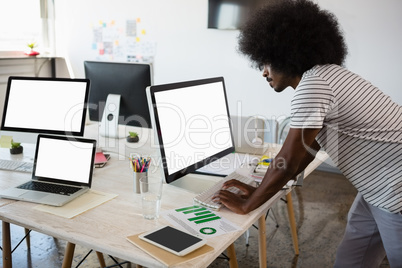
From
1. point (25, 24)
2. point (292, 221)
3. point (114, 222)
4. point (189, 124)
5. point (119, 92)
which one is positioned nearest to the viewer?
point (114, 222)

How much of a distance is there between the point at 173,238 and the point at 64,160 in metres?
0.65

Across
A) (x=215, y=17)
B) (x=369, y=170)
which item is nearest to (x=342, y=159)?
(x=369, y=170)

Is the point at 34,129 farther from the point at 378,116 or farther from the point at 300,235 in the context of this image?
the point at 300,235

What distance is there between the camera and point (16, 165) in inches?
72.2

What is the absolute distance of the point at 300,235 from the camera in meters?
2.77

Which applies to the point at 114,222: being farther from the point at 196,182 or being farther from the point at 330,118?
the point at 330,118

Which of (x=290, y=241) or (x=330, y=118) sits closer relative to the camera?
(x=330, y=118)

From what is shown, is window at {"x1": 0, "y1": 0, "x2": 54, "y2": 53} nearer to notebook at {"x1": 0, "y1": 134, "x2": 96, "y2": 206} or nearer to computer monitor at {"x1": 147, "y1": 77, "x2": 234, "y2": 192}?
notebook at {"x1": 0, "y1": 134, "x2": 96, "y2": 206}

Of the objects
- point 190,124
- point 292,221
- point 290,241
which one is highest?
point 190,124

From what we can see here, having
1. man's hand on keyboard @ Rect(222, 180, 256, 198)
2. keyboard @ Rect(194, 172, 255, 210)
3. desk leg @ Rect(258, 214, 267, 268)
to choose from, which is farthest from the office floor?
man's hand on keyboard @ Rect(222, 180, 256, 198)

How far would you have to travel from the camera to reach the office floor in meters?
2.37

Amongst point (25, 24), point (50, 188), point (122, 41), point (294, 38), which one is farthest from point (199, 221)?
point (25, 24)

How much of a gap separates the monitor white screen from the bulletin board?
2833 millimetres

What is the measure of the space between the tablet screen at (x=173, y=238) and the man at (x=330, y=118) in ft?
0.84
